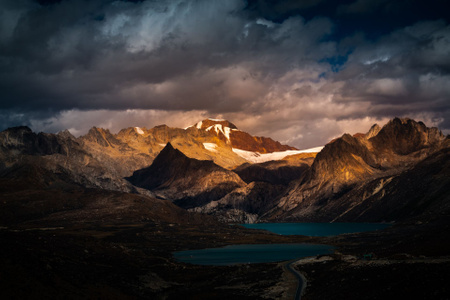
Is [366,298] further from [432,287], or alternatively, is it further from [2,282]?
[2,282]

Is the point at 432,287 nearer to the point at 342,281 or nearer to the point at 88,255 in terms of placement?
the point at 342,281

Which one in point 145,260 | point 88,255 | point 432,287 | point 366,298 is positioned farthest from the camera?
point 145,260

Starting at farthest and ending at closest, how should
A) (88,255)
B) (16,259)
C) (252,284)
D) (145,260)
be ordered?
(145,260) → (88,255) → (252,284) → (16,259)

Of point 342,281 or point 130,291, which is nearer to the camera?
point 342,281

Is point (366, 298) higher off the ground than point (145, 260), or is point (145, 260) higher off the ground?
point (366, 298)

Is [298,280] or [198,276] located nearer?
[298,280]

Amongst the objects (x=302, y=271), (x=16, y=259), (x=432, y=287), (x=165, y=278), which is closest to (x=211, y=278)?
(x=165, y=278)

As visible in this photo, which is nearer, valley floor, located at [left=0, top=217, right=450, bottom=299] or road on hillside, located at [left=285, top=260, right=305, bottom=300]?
valley floor, located at [left=0, top=217, right=450, bottom=299]

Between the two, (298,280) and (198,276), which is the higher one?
(298,280)

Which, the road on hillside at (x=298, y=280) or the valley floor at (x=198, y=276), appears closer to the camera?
the valley floor at (x=198, y=276)
